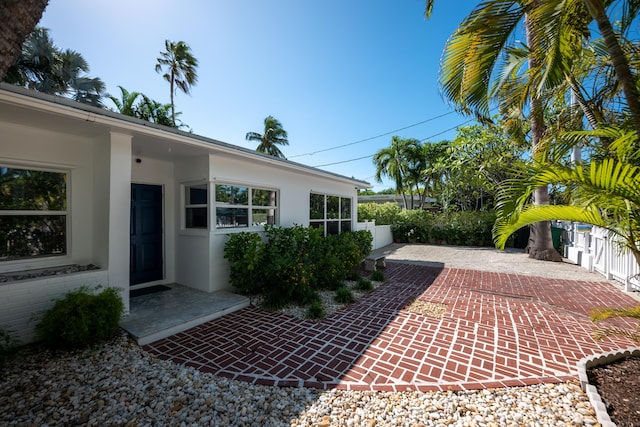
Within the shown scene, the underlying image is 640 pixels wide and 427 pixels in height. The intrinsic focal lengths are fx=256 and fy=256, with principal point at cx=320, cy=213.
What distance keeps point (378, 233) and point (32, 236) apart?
12816mm

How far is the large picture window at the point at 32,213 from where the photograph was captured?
401cm

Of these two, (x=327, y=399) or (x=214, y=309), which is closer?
(x=327, y=399)

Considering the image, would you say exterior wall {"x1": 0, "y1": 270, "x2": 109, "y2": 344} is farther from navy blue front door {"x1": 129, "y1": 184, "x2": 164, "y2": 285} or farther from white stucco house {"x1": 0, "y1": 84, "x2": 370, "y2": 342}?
navy blue front door {"x1": 129, "y1": 184, "x2": 164, "y2": 285}

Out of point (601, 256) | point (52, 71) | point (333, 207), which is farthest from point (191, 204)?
point (52, 71)

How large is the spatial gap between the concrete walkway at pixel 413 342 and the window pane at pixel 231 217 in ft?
6.95

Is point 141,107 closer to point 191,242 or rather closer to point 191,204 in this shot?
point 191,204

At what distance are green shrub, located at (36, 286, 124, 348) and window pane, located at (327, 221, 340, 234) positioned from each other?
277 inches

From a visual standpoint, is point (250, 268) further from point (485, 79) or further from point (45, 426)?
point (485, 79)

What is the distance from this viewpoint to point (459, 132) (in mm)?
13773

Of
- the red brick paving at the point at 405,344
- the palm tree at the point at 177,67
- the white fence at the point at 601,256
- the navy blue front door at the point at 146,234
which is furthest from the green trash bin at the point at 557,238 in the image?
the palm tree at the point at 177,67

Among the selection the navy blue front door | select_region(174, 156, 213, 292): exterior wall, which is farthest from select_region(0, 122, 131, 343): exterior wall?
select_region(174, 156, 213, 292): exterior wall

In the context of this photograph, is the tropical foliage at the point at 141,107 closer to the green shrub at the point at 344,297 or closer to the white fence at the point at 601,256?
the green shrub at the point at 344,297

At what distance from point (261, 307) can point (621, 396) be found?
480 cm

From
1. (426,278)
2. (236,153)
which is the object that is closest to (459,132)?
(426,278)
